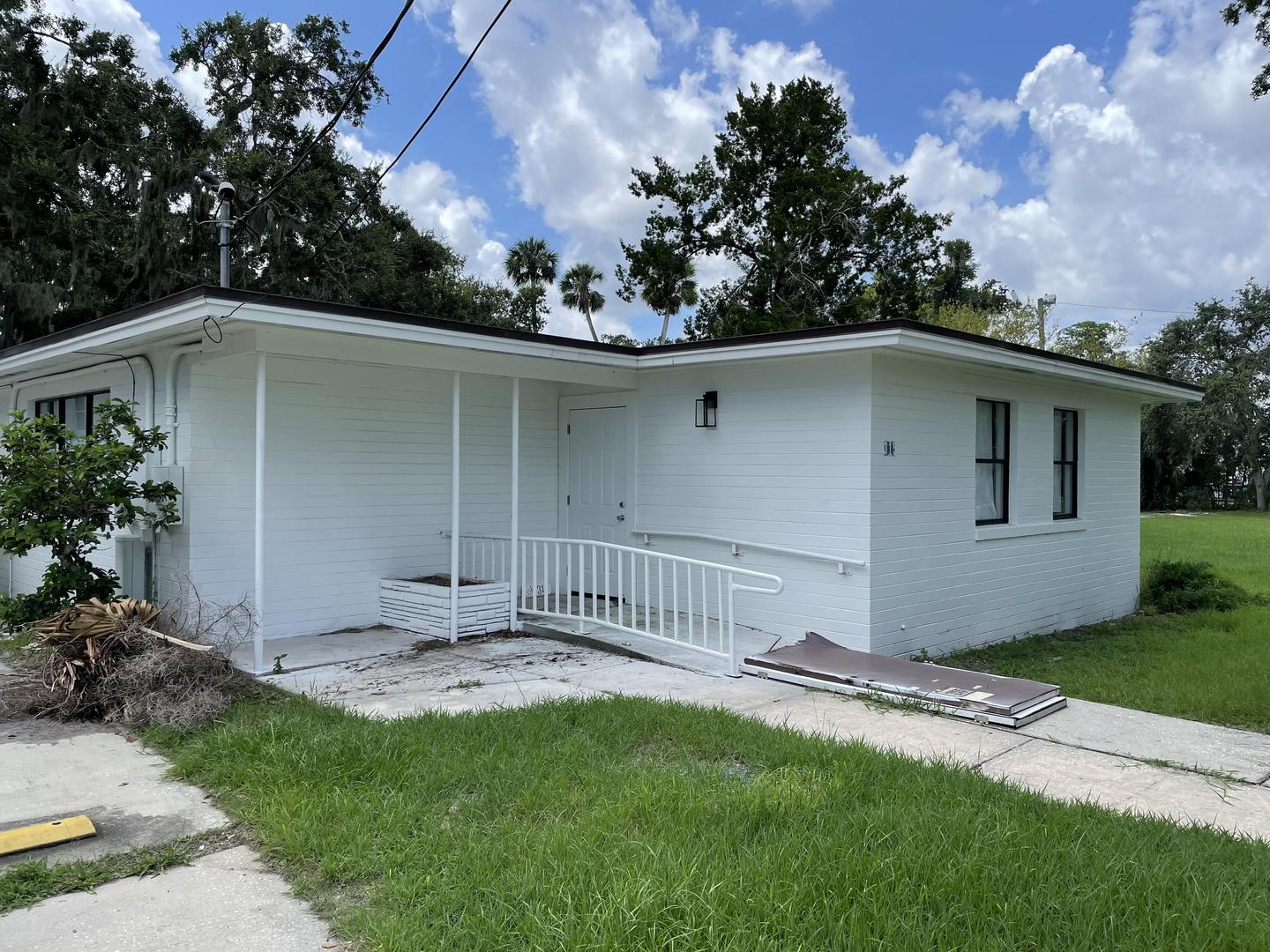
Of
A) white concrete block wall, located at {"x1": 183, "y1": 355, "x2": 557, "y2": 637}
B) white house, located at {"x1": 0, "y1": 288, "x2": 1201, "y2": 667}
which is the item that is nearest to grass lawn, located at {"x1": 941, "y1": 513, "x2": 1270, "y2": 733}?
white house, located at {"x1": 0, "y1": 288, "x2": 1201, "y2": 667}

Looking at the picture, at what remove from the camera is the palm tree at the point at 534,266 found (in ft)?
101

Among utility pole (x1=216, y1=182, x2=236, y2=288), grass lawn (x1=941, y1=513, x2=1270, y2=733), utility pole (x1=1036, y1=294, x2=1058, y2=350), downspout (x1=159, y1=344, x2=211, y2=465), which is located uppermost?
utility pole (x1=1036, y1=294, x2=1058, y2=350)

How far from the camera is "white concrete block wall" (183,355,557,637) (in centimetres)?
707

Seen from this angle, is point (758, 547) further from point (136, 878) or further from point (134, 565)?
point (136, 878)

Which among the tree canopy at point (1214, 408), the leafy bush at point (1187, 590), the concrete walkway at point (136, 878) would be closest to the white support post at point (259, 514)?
the concrete walkway at point (136, 878)

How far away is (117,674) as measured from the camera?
5.21 meters

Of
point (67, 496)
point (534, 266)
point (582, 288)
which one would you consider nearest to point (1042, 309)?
point (582, 288)

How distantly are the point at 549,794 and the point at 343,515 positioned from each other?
15.5ft

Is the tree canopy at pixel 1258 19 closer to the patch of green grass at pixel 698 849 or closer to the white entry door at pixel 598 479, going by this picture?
the white entry door at pixel 598 479

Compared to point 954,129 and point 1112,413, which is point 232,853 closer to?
point 1112,413

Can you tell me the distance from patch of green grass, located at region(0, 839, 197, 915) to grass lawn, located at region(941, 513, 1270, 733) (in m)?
5.84

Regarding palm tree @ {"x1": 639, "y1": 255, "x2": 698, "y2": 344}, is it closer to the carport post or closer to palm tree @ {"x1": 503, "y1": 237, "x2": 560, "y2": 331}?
palm tree @ {"x1": 503, "y1": 237, "x2": 560, "y2": 331}

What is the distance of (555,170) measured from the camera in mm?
21078

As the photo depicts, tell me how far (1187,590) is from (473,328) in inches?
385
